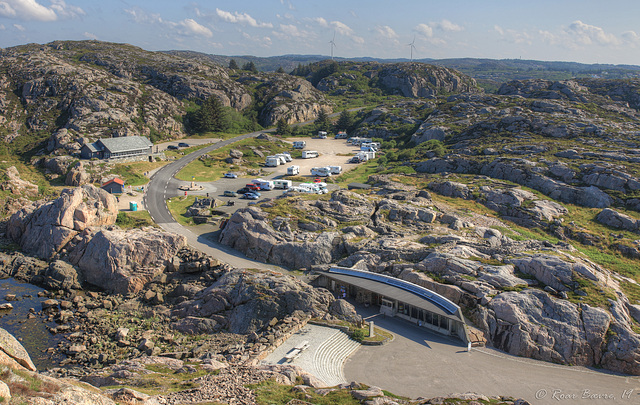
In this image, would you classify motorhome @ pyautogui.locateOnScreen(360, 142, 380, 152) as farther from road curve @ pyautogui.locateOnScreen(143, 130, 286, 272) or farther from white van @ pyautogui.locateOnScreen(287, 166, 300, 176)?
road curve @ pyautogui.locateOnScreen(143, 130, 286, 272)

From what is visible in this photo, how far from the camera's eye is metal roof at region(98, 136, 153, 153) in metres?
81.9

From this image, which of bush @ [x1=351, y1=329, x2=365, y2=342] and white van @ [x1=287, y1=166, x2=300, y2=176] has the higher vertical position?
white van @ [x1=287, y1=166, x2=300, y2=176]

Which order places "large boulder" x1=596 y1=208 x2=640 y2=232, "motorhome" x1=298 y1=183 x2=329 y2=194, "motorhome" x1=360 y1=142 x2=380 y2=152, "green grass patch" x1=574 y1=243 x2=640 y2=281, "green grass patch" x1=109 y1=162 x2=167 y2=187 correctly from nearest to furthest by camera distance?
"green grass patch" x1=574 y1=243 x2=640 y2=281, "large boulder" x1=596 y1=208 x2=640 y2=232, "motorhome" x1=298 y1=183 x2=329 y2=194, "green grass patch" x1=109 y1=162 x2=167 y2=187, "motorhome" x1=360 y1=142 x2=380 y2=152

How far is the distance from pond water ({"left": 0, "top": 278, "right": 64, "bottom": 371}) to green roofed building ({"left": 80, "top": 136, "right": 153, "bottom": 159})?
41.4 m

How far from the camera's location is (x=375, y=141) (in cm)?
12194

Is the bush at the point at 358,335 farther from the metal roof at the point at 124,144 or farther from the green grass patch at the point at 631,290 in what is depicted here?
the metal roof at the point at 124,144

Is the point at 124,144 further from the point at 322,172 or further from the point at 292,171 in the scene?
the point at 322,172

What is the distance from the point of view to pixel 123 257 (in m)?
44.3

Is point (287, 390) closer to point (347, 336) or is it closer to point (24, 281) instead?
point (347, 336)

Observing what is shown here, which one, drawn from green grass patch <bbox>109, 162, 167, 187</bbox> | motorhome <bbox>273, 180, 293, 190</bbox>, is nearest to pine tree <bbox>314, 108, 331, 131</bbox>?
green grass patch <bbox>109, 162, 167, 187</bbox>

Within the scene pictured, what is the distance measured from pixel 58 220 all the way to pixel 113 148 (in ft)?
120

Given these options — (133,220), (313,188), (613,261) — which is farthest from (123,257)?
(613,261)

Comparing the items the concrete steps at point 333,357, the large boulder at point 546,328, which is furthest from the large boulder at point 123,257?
the large boulder at point 546,328

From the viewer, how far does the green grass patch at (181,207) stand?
56.5 meters
